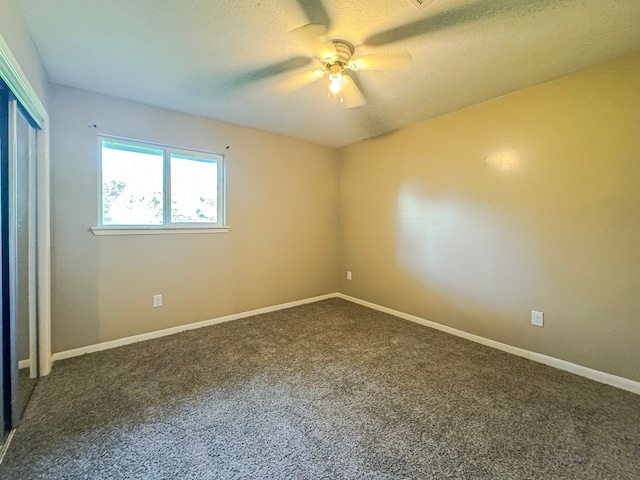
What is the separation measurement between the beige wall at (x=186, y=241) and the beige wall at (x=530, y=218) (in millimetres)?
1091

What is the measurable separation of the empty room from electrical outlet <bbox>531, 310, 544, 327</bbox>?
0.01 meters

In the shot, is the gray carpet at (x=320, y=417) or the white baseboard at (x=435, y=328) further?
the white baseboard at (x=435, y=328)

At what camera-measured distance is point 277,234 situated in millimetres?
3734

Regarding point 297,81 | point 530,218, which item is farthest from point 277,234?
point 530,218

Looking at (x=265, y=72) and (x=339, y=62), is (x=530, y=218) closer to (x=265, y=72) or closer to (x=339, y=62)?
(x=339, y=62)

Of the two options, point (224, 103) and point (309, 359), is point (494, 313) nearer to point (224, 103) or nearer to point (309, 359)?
point (309, 359)

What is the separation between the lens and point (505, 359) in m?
2.41

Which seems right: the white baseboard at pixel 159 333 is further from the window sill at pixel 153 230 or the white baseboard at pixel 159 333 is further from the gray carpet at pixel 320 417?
the window sill at pixel 153 230

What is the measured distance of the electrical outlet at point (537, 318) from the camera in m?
2.39

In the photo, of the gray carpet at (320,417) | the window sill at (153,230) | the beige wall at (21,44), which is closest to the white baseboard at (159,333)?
the gray carpet at (320,417)

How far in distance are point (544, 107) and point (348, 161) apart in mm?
2310

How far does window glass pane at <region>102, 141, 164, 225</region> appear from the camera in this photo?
2629mm

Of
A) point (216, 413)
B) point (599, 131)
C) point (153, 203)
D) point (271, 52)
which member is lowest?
point (216, 413)

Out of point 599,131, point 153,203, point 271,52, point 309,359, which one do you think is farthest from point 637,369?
point 153,203
